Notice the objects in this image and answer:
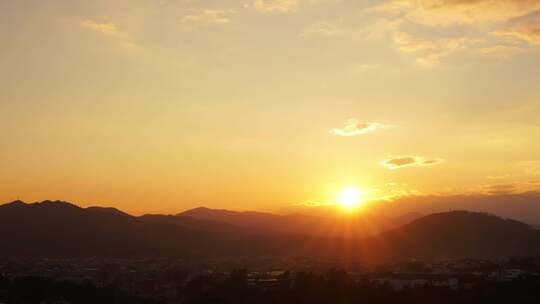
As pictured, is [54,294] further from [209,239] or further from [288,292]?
[209,239]

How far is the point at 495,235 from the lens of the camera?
110750mm

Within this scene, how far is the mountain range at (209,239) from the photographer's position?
10138 cm

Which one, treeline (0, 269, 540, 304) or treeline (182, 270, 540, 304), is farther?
treeline (0, 269, 540, 304)

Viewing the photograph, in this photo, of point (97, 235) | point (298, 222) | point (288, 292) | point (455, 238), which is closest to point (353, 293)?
point (288, 292)

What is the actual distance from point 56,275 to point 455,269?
1511 inches

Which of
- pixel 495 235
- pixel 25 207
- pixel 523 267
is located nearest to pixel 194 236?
pixel 25 207

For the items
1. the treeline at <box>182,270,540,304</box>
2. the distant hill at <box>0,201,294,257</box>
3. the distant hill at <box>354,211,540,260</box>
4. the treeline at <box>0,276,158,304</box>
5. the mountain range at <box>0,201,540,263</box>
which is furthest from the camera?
the distant hill at <box>354,211,540,260</box>

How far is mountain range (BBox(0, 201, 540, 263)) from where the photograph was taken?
101m

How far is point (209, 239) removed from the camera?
392 feet

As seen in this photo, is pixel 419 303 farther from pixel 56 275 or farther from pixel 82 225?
pixel 82 225

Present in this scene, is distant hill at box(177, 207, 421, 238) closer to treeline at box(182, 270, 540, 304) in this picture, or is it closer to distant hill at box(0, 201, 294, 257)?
distant hill at box(0, 201, 294, 257)

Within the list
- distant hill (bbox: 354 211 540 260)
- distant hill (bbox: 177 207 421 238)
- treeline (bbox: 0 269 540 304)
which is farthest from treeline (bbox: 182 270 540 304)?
distant hill (bbox: 177 207 421 238)

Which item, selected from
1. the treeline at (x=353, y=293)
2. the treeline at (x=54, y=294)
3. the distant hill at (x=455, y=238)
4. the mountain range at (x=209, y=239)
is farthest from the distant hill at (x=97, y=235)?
the treeline at (x=353, y=293)

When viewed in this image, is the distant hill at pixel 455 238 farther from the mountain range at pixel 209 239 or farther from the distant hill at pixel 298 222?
the distant hill at pixel 298 222
